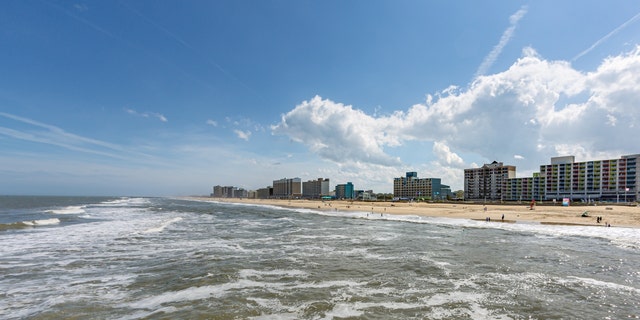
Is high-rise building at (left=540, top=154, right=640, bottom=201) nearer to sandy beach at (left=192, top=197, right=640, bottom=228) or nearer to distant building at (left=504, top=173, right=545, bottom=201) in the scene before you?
distant building at (left=504, top=173, right=545, bottom=201)

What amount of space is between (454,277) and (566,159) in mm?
174524

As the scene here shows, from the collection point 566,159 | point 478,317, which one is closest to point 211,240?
point 478,317

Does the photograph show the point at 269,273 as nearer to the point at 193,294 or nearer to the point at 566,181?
the point at 193,294

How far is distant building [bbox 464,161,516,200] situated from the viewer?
174 metres

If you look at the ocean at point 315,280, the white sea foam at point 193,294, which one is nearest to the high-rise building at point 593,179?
the ocean at point 315,280

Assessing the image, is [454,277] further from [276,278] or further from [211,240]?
[211,240]

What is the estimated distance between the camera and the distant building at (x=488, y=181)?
174375 millimetres

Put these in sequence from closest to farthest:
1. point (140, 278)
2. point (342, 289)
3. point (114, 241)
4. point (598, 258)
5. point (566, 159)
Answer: point (342, 289) → point (140, 278) → point (598, 258) → point (114, 241) → point (566, 159)

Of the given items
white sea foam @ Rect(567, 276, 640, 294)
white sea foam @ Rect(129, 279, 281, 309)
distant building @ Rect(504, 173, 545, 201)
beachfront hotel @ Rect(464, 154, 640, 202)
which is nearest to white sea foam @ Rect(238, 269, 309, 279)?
white sea foam @ Rect(129, 279, 281, 309)

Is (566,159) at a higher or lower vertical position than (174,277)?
higher

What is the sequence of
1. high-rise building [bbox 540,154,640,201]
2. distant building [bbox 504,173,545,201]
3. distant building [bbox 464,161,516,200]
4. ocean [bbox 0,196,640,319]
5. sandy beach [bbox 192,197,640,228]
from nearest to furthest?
1. ocean [bbox 0,196,640,319]
2. sandy beach [bbox 192,197,640,228]
3. high-rise building [bbox 540,154,640,201]
4. distant building [bbox 504,173,545,201]
5. distant building [bbox 464,161,516,200]

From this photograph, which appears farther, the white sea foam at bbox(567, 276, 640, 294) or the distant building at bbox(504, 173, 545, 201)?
the distant building at bbox(504, 173, 545, 201)

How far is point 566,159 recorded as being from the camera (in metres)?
148

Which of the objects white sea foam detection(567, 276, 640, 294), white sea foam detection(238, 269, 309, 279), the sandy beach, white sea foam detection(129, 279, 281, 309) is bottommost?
the sandy beach
